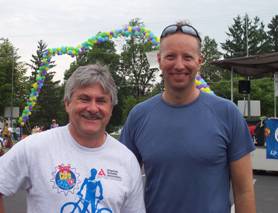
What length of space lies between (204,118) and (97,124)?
58cm

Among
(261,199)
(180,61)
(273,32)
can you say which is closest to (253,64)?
(261,199)

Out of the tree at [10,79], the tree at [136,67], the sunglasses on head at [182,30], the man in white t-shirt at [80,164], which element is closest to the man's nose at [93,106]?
the man in white t-shirt at [80,164]

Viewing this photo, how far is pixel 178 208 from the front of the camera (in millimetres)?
2455

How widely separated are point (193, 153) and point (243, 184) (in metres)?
0.36

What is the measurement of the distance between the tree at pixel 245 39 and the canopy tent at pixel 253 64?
2279 inches

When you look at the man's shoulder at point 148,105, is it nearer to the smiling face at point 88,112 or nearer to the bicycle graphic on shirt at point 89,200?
the smiling face at point 88,112

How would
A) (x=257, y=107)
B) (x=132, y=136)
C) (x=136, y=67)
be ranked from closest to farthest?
(x=132, y=136) < (x=257, y=107) < (x=136, y=67)

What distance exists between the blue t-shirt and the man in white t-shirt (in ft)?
0.42

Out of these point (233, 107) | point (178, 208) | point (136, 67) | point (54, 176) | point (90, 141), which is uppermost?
point (136, 67)

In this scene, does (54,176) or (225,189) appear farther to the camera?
(225,189)

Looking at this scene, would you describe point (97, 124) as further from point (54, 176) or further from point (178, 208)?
point (178, 208)

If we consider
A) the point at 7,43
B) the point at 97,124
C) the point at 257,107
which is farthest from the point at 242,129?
the point at 7,43

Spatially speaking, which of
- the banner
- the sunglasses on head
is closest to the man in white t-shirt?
the sunglasses on head

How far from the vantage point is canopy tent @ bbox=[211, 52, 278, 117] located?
13438 mm
